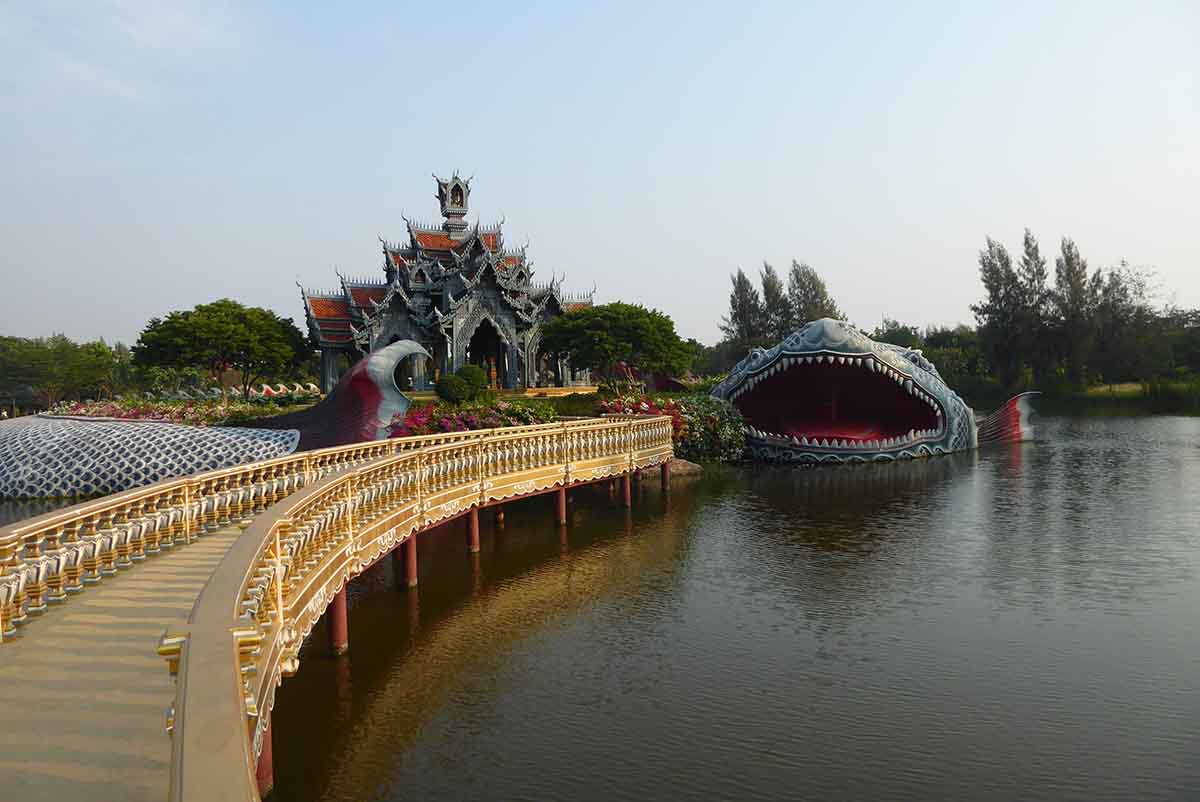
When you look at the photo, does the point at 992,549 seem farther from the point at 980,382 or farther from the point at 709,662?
the point at 980,382

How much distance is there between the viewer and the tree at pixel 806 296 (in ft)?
247

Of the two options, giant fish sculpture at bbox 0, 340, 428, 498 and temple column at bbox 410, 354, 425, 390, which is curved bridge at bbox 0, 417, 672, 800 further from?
temple column at bbox 410, 354, 425, 390

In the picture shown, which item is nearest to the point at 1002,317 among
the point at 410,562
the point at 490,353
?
the point at 490,353

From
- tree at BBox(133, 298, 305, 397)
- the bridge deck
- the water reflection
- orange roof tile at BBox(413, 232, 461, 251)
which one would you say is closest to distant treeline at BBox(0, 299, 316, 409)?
tree at BBox(133, 298, 305, 397)

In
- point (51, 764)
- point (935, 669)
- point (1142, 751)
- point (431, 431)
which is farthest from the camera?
point (431, 431)

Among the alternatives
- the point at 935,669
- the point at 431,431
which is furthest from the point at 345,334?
the point at 935,669

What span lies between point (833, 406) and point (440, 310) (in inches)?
847

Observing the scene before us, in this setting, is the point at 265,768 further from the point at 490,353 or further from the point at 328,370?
the point at 490,353

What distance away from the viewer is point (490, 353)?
47.4 m

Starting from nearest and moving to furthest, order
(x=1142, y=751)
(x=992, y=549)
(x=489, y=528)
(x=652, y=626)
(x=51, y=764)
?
(x=51, y=764)
(x=1142, y=751)
(x=652, y=626)
(x=992, y=549)
(x=489, y=528)

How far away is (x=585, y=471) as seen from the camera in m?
16.9

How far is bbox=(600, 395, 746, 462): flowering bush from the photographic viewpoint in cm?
2512

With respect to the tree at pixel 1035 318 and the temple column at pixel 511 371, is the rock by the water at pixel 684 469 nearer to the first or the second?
the temple column at pixel 511 371

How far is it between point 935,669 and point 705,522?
869 centimetres
